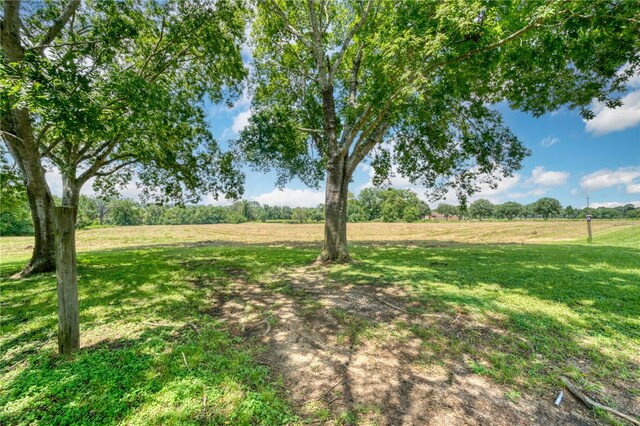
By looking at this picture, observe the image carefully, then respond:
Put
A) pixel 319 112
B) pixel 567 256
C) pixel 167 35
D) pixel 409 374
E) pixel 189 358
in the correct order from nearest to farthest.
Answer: pixel 409 374 → pixel 189 358 → pixel 167 35 → pixel 567 256 → pixel 319 112

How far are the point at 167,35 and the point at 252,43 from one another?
4289 mm

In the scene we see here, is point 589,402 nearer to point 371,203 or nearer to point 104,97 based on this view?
point 104,97

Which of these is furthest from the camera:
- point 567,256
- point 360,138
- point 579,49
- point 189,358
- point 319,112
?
point 319,112

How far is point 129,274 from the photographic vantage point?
802cm

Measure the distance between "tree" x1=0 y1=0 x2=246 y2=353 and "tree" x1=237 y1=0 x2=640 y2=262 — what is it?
228 centimetres

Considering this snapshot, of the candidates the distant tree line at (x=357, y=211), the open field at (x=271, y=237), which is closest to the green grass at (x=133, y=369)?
the open field at (x=271, y=237)

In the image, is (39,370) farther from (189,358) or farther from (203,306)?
(203,306)

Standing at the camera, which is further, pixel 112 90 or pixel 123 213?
pixel 123 213

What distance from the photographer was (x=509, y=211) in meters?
113

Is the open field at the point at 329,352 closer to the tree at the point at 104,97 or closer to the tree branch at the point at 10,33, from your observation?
the tree at the point at 104,97

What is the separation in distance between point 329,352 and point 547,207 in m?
141

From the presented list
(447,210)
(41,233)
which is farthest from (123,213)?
(447,210)

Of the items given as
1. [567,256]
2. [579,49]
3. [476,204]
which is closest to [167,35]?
[579,49]

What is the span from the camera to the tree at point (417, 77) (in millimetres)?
5652
